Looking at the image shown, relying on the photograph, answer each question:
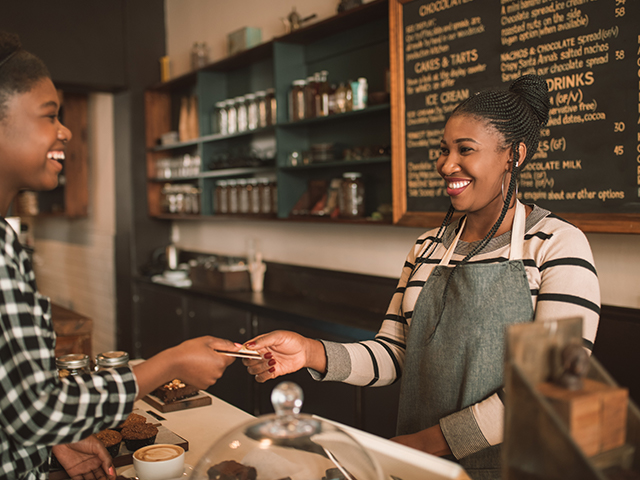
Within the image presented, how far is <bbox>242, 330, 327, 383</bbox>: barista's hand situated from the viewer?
4.88 ft

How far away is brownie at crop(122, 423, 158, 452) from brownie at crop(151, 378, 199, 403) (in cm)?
28

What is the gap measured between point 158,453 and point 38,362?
1.39 feet

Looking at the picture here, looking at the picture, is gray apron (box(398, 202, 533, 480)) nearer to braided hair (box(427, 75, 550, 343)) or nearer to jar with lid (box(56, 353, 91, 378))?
Answer: braided hair (box(427, 75, 550, 343))

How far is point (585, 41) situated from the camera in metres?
2.13

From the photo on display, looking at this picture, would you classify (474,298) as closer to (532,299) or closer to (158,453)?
(532,299)

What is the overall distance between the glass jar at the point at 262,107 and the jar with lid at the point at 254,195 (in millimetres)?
411

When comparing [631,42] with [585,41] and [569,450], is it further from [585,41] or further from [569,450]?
[569,450]

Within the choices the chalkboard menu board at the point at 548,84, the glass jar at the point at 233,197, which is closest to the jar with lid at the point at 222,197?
the glass jar at the point at 233,197

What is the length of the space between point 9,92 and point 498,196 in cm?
123

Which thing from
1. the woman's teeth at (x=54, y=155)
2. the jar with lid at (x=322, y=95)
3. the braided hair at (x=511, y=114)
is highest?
the jar with lid at (x=322, y=95)

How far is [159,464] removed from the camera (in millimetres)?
1176

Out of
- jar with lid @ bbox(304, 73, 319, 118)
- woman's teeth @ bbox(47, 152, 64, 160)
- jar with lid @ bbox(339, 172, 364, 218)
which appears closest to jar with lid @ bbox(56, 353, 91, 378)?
woman's teeth @ bbox(47, 152, 64, 160)

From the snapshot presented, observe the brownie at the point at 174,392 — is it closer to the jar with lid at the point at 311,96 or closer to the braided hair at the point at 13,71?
the braided hair at the point at 13,71

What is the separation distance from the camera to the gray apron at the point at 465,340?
56.7 inches
